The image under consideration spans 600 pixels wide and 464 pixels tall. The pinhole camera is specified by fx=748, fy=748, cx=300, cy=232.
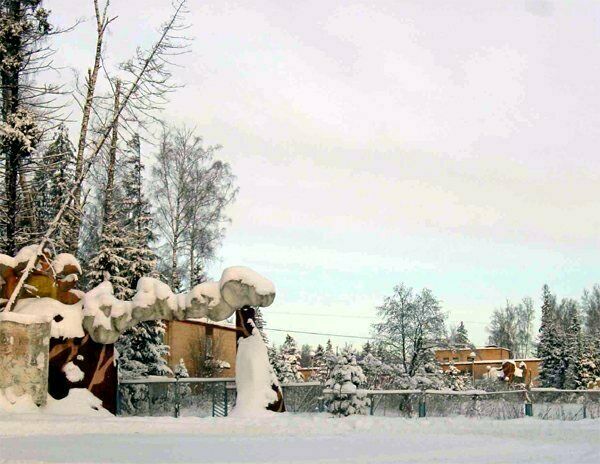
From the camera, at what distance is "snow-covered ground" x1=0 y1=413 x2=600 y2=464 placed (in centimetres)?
1036

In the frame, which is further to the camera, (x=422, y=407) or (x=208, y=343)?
(x=208, y=343)

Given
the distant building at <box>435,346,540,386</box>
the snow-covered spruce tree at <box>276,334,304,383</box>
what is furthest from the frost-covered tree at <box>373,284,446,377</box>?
the distant building at <box>435,346,540,386</box>

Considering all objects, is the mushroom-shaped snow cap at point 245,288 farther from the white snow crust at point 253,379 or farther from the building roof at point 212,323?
the building roof at point 212,323

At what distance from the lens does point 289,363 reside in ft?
152

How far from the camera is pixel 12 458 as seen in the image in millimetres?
9773

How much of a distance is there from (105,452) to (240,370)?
318 inches

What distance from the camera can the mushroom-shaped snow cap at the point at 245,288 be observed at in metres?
18.8

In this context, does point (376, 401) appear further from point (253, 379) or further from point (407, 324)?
point (407, 324)

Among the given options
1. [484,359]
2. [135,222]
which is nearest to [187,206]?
[135,222]

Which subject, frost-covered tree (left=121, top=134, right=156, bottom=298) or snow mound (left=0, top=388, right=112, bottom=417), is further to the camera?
frost-covered tree (left=121, top=134, right=156, bottom=298)

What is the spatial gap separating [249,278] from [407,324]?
60.4 feet

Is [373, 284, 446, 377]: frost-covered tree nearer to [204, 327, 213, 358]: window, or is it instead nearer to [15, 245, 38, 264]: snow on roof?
[204, 327, 213, 358]: window

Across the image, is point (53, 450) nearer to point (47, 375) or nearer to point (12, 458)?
point (12, 458)

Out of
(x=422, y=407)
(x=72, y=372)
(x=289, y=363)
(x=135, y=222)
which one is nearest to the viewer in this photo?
(x=72, y=372)
